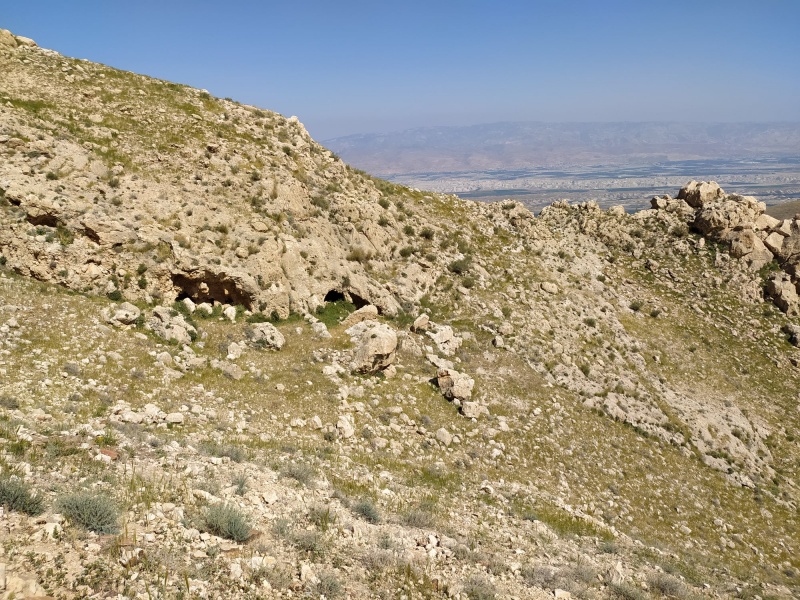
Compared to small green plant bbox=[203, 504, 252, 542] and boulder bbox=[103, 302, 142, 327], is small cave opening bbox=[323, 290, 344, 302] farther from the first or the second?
small green plant bbox=[203, 504, 252, 542]

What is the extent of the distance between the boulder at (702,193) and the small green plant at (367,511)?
38.0 meters

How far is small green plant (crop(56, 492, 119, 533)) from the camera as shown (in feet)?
22.2

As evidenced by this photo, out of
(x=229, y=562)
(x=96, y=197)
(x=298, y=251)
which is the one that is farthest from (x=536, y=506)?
(x=96, y=197)

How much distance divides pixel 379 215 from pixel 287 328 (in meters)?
10.8

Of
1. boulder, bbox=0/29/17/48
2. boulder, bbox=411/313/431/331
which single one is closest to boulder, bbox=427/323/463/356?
boulder, bbox=411/313/431/331

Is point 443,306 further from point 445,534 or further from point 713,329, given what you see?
point 713,329

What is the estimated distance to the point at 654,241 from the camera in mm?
35156

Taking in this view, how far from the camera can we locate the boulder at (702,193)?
119 feet

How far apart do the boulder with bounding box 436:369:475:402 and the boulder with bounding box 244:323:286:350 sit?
22.5ft

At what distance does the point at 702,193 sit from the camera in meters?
36.3

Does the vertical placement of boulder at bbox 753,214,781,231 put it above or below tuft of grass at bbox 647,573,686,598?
above

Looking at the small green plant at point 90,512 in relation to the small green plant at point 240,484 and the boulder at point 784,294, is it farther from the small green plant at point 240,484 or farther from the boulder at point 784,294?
the boulder at point 784,294

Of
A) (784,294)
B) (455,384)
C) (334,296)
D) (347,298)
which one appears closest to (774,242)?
(784,294)

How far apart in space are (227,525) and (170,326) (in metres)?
11.5
